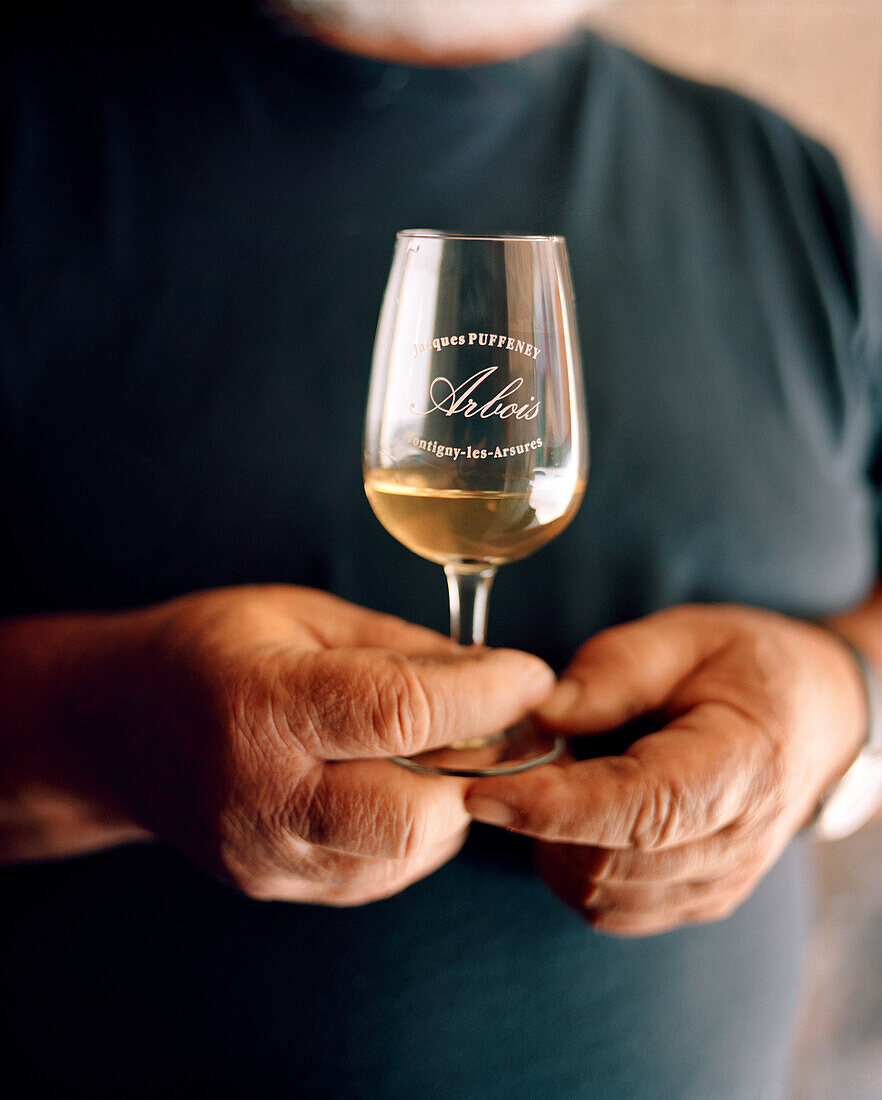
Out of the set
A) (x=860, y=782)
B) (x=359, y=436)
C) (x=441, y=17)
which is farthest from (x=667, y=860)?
(x=441, y=17)

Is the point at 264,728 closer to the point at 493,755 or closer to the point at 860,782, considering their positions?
the point at 493,755

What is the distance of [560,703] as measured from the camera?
0.79 m

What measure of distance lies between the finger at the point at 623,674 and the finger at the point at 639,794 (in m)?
0.08

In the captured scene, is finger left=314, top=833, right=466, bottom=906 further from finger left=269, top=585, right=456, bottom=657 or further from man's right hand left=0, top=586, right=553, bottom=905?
finger left=269, top=585, right=456, bottom=657

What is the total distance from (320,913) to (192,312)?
2.16ft

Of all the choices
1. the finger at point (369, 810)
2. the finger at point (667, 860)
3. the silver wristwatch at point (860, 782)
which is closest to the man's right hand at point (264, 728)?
the finger at point (369, 810)

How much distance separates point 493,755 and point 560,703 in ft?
0.25

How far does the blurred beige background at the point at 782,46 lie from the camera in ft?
5.84

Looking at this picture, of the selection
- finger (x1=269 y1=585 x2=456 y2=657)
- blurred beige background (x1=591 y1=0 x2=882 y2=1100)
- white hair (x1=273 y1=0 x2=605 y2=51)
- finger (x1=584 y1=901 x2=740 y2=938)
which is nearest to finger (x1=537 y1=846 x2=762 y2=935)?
finger (x1=584 y1=901 x2=740 y2=938)

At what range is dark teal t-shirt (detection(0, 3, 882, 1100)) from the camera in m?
0.90

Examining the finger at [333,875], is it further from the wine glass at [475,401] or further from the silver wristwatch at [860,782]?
the silver wristwatch at [860,782]

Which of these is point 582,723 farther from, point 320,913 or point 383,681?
point 320,913

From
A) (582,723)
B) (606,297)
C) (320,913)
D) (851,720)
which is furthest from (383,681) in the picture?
(606,297)

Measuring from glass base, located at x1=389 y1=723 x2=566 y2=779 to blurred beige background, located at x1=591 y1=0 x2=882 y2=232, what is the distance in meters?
1.48
